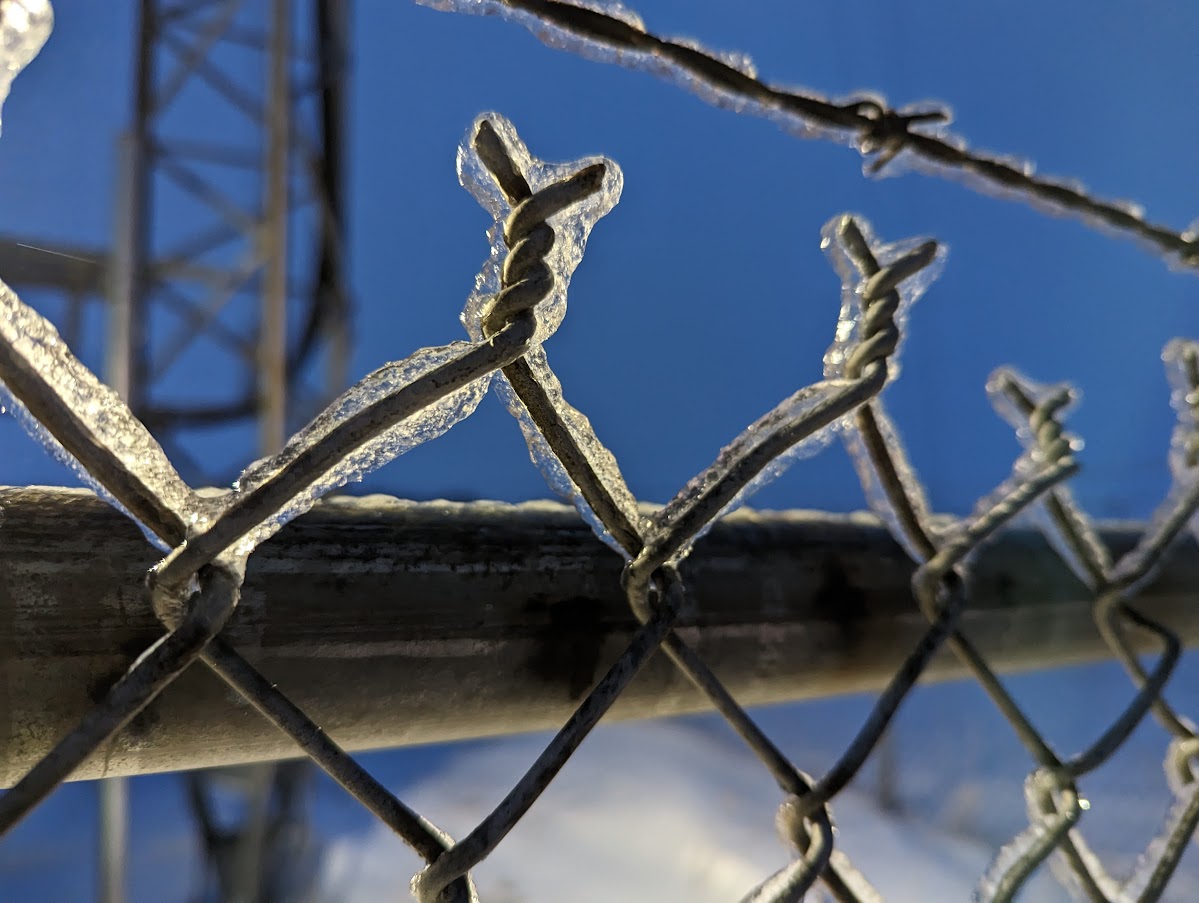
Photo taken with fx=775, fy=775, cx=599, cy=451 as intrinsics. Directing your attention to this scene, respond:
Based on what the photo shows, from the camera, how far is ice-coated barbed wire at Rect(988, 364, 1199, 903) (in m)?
0.36

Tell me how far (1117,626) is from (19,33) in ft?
1.61

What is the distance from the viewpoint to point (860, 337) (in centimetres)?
29

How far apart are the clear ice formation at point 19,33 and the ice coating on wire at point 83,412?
48mm

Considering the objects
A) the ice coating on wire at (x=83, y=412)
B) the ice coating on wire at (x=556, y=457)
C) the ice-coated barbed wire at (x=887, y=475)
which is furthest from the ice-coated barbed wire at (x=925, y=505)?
the ice coating on wire at (x=83, y=412)

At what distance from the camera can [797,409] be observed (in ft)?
0.91

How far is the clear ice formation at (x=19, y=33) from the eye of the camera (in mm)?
167

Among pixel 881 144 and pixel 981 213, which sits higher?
pixel 981 213

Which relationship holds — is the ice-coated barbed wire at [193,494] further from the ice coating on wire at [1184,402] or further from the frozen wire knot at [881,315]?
the ice coating on wire at [1184,402]

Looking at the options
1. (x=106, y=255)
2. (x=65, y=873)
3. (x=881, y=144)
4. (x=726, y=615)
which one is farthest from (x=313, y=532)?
(x=65, y=873)

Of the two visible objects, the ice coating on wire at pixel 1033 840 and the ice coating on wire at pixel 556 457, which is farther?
the ice coating on wire at pixel 1033 840

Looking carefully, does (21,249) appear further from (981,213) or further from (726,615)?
(981,213)

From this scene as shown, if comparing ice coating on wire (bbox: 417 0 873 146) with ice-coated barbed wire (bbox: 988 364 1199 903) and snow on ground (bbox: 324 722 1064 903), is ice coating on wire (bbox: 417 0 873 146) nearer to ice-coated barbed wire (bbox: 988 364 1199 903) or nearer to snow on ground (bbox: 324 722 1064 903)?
ice-coated barbed wire (bbox: 988 364 1199 903)

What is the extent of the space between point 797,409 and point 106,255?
2223mm

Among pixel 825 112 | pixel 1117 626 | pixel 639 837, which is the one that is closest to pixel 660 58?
pixel 825 112
